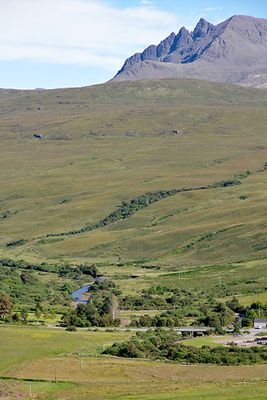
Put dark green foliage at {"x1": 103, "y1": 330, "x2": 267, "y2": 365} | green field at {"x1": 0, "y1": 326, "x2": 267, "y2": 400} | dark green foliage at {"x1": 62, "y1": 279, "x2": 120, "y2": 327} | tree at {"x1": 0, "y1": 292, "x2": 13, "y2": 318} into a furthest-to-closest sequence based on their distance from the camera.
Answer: tree at {"x1": 0, "y1": 292, "x2": 13, "y2": 318}
dark green foliage at {"x1": 62, "y1": 279, "x2": 120, "y2": 327}
dark green foliage at {"x1": 103, "y1": 330, "x2": 267, "y2": 365}
green field at {"x1": 0, "y1": 326, "x2": 267, "y2": 400}

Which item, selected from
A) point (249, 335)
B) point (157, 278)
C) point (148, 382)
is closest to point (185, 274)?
point (157, 278)

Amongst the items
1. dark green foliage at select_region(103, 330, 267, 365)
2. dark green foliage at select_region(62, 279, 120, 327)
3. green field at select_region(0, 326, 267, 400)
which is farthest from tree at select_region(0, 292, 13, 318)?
dark green foliage at select_region(103, 330, 267, 365)

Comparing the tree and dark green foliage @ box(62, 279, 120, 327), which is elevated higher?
the tree

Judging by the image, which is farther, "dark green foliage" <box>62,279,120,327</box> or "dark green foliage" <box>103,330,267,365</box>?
"dark green foliage" <box>62,279,120,327</box>

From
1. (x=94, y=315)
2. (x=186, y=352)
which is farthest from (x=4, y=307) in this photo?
(x=186, y=352)

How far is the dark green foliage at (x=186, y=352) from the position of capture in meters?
86.6

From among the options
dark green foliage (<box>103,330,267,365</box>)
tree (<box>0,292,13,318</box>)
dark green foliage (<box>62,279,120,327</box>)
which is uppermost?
dark green foliage (<box>103,330,267,365</box>)

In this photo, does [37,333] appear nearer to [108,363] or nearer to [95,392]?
[108,363]

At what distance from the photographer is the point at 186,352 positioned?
88.4m

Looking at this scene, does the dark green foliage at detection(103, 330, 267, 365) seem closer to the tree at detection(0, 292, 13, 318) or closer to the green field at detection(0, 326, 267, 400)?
the green field at detection(0, 326, 267, 400)

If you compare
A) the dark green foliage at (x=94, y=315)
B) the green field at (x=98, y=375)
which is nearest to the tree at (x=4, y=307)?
the dark green foliage at (x=94, y=315)

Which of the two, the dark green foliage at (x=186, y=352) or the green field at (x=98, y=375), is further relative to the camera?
the dark green foliage at (x=186, y=352)

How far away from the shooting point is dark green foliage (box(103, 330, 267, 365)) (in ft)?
284

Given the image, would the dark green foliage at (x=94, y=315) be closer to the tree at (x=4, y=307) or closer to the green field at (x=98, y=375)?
the tree at (x=4, y=307)
